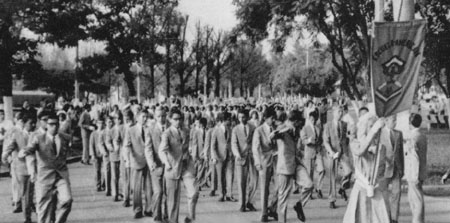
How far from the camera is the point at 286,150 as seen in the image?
10734mm

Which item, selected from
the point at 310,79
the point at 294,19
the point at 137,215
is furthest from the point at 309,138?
the point at 310,79

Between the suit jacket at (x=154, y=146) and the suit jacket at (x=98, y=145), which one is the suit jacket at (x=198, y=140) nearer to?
the suit jacket at (x=98, y=145)

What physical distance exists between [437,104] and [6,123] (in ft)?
143

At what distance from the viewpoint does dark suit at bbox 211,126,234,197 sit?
14008mm

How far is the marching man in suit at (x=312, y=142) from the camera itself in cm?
1355

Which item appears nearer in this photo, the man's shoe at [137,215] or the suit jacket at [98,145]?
the man's shoe at [137,215]

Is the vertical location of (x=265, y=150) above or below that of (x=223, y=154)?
above

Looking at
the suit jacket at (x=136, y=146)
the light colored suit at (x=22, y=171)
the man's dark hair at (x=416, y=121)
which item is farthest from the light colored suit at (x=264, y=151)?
the light colored suit at (x=22, y=171)

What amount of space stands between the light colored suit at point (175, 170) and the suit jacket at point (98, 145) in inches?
162

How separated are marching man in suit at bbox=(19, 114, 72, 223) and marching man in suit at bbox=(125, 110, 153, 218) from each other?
225 centimetres

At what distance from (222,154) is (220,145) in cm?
20

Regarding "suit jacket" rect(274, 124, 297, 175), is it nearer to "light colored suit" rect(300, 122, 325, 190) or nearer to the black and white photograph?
the black and white photograph

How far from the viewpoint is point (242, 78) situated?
60406 millimetres

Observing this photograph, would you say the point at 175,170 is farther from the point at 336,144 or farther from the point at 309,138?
the point at 336,144
